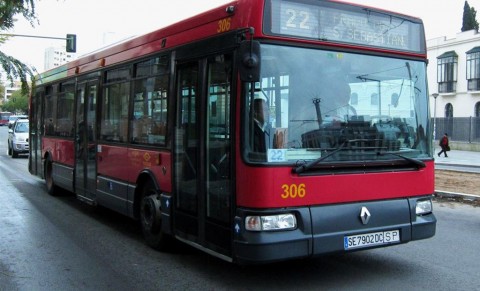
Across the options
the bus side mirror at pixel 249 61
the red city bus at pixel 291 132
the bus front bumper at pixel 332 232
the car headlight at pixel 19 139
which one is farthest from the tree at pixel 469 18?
the bus side mirror at pixel 249 61

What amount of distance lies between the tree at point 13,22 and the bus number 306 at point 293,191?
3.60m

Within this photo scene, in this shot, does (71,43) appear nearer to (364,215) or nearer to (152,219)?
(152,219)

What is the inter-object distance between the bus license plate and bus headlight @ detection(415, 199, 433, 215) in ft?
1.33

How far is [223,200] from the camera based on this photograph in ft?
16.2

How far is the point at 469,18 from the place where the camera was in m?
50.1

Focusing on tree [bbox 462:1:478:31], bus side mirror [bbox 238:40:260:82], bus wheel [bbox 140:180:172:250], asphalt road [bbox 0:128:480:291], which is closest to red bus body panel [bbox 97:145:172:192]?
bus wheel [bbox 140:180:172:250]

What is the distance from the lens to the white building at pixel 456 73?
138 ft

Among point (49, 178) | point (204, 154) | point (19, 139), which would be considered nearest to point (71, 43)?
point (19, 139)

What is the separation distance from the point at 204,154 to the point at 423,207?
2.47 m

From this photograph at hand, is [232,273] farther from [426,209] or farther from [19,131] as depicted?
[19,131]

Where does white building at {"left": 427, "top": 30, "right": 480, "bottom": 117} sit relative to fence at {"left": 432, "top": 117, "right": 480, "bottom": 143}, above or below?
above

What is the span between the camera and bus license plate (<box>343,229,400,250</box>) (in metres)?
4.83

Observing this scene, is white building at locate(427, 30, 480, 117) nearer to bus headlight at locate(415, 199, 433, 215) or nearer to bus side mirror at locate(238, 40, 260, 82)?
bus headlight at locate(415, 199, 433, 215)

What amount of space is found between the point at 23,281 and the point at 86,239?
1.94m
